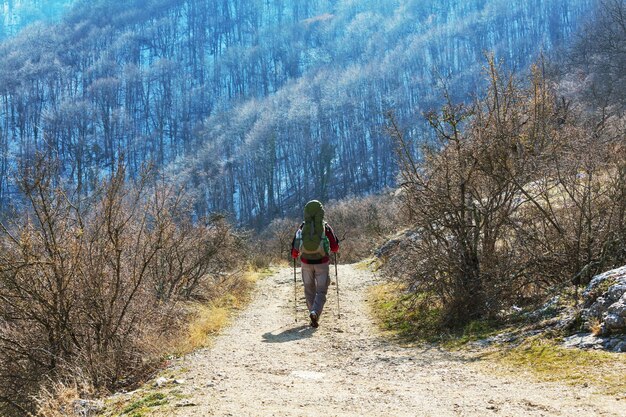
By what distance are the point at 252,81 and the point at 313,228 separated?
103 meters

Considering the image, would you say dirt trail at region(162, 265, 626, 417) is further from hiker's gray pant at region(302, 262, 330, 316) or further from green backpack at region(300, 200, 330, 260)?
green backpack at region(300, 200, 330, 260)

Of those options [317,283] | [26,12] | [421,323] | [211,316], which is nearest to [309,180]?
[211,316]

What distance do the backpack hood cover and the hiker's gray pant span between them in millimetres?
409

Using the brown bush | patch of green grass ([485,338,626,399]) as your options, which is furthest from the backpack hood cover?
patch of green grass ([485,338,626,399])

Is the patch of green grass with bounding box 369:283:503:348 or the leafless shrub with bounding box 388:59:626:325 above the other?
the leafless shrub with bounding box 388:59:626:325

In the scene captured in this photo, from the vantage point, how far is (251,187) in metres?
72.2

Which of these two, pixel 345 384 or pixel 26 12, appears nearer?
pixel 345 384

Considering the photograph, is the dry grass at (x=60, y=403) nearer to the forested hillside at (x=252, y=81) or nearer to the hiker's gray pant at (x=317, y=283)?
the hiker's gray pant at (x=317, y=283)

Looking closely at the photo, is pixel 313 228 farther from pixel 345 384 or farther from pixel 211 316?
pixel 345 384

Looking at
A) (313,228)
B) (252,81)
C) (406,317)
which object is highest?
(252,81)

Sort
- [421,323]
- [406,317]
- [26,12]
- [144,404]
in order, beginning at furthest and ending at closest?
[26,12] → [406,317] → [421,323] → [144,404]

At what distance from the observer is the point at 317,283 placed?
28.6 ft

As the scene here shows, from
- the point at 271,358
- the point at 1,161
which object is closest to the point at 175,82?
the point at 1,161

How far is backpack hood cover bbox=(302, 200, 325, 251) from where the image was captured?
28.0 feet
